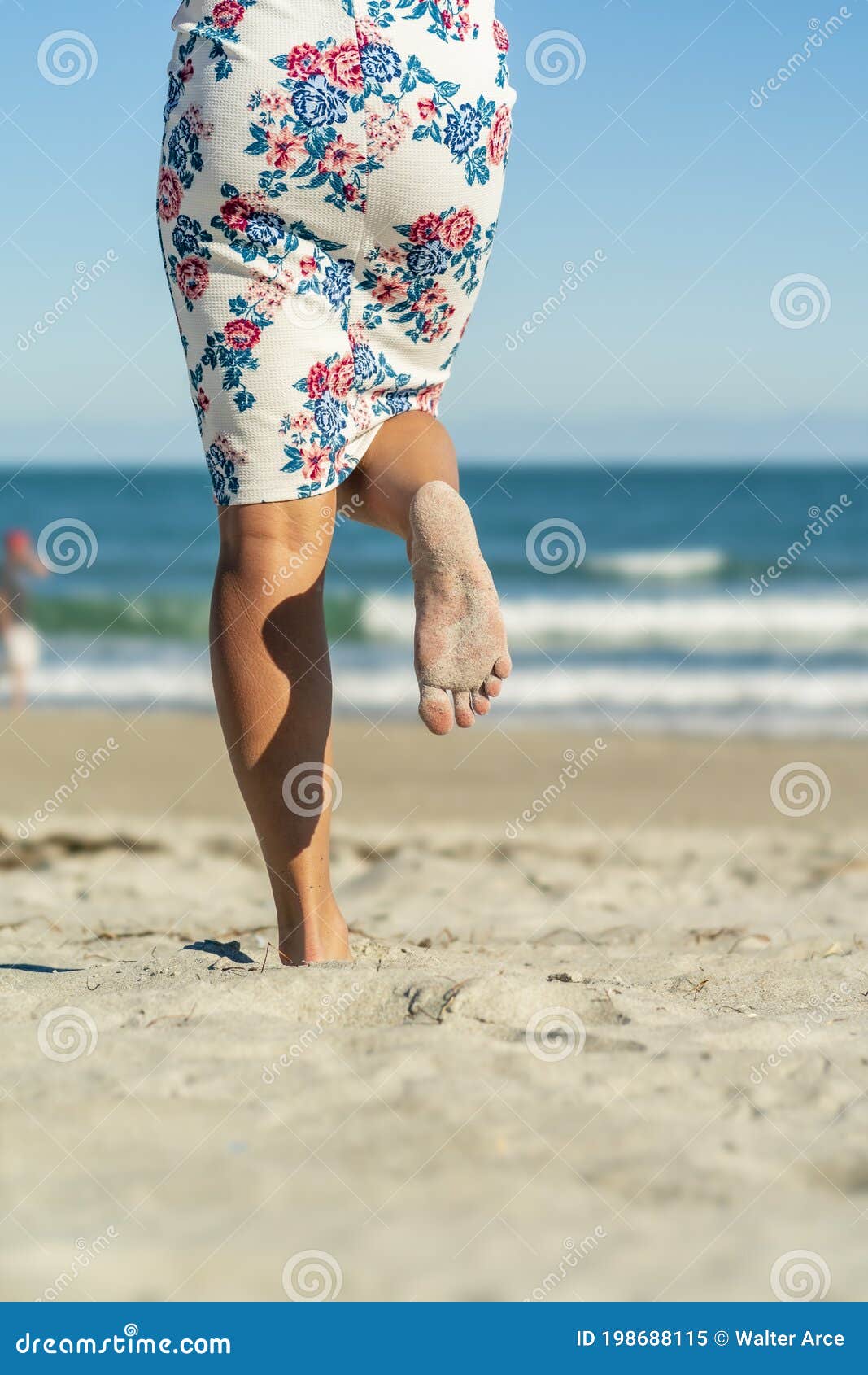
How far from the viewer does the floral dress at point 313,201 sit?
5.37 feet

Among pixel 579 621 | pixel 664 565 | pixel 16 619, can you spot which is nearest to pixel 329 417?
pixel 16 619

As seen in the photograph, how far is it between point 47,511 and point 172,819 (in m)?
22.3

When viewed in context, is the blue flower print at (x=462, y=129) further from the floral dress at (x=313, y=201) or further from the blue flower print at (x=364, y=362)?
the blue flower print at (x=364, y=362)

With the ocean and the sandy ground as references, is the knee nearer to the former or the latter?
the sandy ground

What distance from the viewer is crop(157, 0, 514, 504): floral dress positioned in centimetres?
164

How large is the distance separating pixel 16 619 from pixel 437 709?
7053mm

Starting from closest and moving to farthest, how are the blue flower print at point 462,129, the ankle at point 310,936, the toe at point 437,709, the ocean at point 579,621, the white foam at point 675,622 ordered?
the toe at point 437,709 < the blue flower print at point 462,129 < the ankle at point 310,936 < the ocean at point 579,621 < the white foam at point 675,622

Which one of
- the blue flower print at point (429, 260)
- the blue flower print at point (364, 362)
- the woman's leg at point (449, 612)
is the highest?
the blue flower print at point (429, 260)

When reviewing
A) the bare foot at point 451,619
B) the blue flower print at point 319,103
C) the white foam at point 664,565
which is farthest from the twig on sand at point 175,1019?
the white foam at point 664,565

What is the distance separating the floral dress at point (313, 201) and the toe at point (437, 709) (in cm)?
37

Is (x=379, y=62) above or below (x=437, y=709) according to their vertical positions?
above

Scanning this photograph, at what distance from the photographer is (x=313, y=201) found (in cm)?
166

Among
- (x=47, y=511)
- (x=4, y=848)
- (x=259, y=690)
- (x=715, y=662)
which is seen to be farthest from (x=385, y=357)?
(x=47, y=511)

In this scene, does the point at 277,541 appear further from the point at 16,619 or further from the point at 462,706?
the point at 16,619
